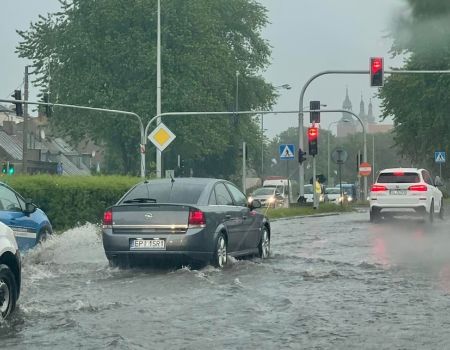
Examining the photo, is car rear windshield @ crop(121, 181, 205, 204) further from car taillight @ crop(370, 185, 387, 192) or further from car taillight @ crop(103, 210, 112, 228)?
car taillight @ crop(370, 185, 387, 192)

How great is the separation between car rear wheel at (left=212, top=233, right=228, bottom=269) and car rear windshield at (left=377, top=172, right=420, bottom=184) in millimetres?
16622

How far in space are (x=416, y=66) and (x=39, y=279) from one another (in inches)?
1670

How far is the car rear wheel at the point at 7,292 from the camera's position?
29.1 feet

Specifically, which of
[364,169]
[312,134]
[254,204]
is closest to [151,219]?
[254,204]

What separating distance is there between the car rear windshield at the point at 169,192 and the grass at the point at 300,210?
20849mm

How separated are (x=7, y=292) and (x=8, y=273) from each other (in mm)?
177

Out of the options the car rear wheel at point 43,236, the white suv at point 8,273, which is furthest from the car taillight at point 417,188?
the white suv at point 8,273

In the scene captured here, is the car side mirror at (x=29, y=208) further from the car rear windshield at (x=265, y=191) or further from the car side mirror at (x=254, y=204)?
the car rear windshield at (x=265, y=191)

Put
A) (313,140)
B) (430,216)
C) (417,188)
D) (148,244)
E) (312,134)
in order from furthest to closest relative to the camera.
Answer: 1. (312,134)
2. (313,140)
3. (430,216)
4. (417,188)
5. (148,244)

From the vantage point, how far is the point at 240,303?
10.4m

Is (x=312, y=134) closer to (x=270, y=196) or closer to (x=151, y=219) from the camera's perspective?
(x=270, y=196)

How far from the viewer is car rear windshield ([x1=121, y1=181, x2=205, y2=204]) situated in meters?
14.4

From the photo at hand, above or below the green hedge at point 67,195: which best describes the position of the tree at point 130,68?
above

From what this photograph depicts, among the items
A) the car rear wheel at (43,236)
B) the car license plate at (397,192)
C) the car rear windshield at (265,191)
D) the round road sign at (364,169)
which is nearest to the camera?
the car rear wheel at (43,236)
